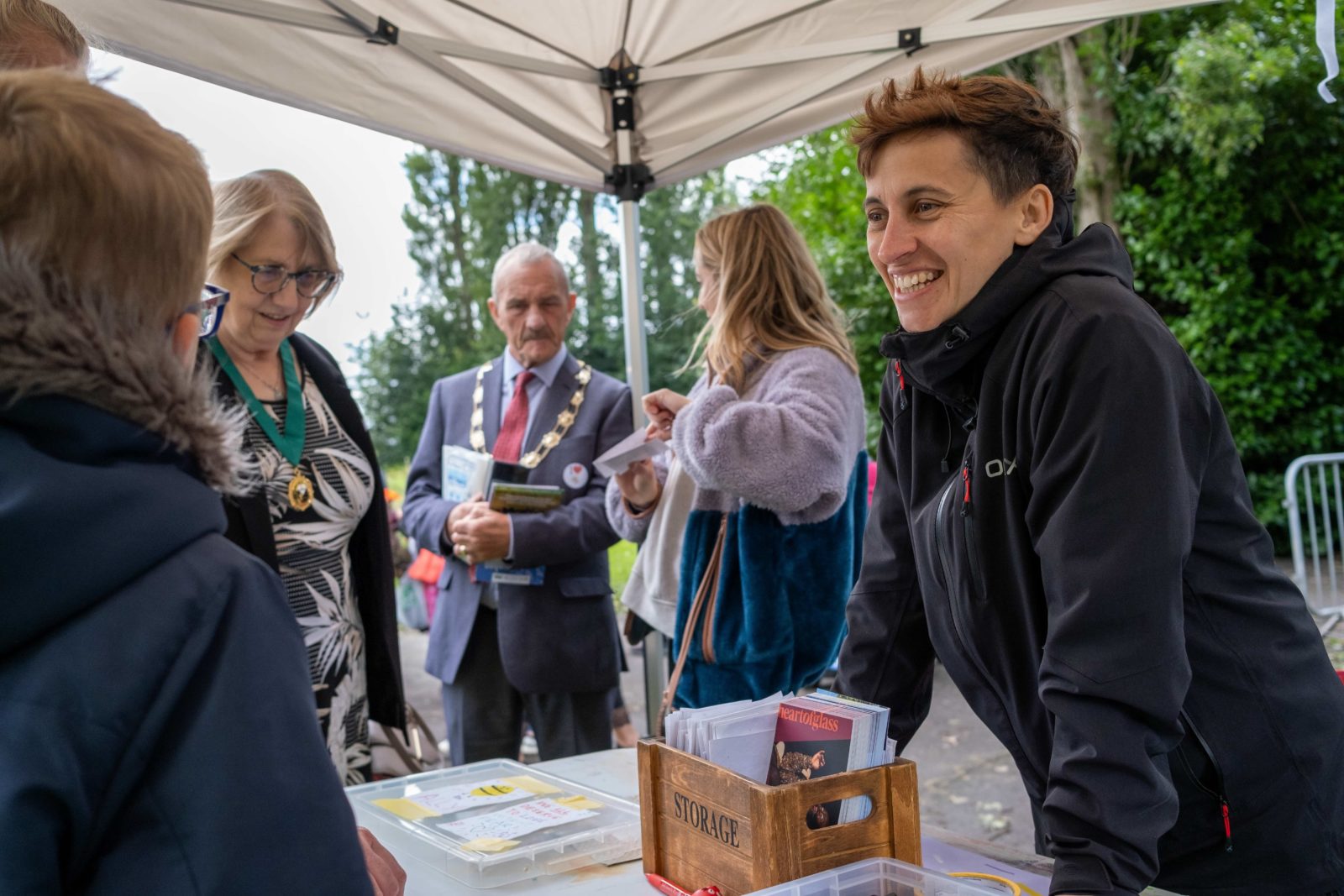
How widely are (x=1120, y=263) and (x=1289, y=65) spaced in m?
8.72

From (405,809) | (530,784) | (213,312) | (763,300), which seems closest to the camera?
(405,809)

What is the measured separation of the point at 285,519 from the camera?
7.16ft

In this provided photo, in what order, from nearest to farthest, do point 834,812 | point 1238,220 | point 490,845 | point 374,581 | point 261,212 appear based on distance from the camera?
point 834,812 → point 490,845 → point 261,212 → point 374,581 → point 1238,220

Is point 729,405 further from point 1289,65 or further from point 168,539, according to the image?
point 1289,65

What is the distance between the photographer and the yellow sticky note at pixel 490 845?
154 centimetres

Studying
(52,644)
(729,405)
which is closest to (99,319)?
(52,644)

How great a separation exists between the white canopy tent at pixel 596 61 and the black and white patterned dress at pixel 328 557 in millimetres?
789

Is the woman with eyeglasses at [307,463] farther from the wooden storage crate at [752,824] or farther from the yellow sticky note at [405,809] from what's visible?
the wooden storage crate at [752,824]

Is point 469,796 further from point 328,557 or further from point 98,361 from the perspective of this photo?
point 98,361

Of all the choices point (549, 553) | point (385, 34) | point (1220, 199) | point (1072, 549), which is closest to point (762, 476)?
point (549, 553)

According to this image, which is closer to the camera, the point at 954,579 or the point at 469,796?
the point at 954,579

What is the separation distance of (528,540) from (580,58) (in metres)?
1.46

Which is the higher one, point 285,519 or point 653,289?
point 653,289

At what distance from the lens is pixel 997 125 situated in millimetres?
1483
